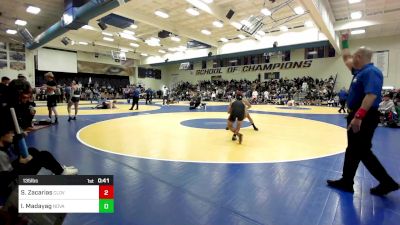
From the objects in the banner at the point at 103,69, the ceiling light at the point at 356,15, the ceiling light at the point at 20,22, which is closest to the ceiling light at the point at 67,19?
the ceiling light at the point at 20,22

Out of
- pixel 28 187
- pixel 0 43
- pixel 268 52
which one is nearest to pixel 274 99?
pixel 268 52

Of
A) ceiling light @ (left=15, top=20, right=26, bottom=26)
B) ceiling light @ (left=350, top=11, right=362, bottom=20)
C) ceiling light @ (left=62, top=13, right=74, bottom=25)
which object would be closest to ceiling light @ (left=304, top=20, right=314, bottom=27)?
ceiling light @ (left=350, top=11, right=362, bottom=20)

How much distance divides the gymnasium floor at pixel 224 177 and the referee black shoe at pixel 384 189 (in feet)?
0.25

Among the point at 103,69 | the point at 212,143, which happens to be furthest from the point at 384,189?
the point at 103,69

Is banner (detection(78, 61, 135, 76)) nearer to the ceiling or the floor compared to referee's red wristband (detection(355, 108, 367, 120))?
nearer to the ceiling

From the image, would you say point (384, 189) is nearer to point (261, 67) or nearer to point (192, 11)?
point (192, 11)

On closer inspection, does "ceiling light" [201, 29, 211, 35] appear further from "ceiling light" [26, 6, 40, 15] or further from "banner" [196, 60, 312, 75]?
"ceiling light" [26, 6, 40, 15]

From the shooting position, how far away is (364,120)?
8.95 feet

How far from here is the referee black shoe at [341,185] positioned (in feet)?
9.62

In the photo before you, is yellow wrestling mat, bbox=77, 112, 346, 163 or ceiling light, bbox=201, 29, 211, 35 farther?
ceiling light, bbox=201, 29, 211, 35

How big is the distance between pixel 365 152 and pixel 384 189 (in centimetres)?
49

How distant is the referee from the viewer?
2.58 metres

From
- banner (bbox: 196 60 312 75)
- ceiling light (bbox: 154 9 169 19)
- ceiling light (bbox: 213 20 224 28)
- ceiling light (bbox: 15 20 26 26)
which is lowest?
banner (bbox: 196 60 312 75)

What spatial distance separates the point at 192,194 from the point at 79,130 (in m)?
5.28
